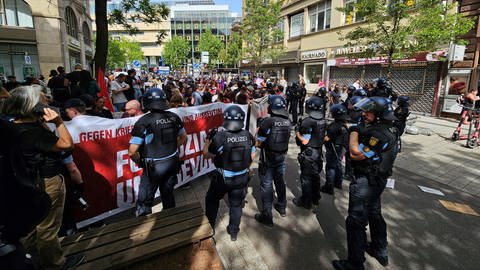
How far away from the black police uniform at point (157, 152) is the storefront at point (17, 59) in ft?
81.4

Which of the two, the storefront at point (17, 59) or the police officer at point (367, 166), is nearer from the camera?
the police officer at point (367, 166)

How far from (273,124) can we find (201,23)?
9849cm

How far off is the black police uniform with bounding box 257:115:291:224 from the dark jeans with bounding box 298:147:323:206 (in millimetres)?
505

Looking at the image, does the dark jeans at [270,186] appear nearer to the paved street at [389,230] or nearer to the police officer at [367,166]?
the paved street at [389,230]

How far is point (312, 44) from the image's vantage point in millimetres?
22688

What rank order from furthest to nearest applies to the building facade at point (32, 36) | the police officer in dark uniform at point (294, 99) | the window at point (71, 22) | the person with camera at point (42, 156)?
the window at point (71, 22) → the building facade at point (32, 36) → the police officer in dark uniform at point (294, 99) → the person with camera at point (42, 156)

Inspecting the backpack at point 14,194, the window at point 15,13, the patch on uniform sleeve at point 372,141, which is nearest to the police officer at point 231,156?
the patch on uniform sleeve at point 372,141

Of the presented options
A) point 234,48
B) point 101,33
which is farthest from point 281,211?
point 234,48

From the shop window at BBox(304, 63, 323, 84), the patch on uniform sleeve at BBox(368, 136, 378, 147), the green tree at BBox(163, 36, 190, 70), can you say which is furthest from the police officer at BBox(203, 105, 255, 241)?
the green tree at BBox(163, 36, 190, 70)

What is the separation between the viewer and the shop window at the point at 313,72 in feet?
73.4

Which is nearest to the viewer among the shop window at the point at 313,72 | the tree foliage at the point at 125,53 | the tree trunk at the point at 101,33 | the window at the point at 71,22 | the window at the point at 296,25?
the tree trunk at the point at 101,33

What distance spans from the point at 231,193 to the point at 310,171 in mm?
1610

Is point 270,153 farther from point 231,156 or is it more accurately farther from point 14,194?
point 14,194

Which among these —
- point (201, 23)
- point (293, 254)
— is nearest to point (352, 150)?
point (293, 254)
